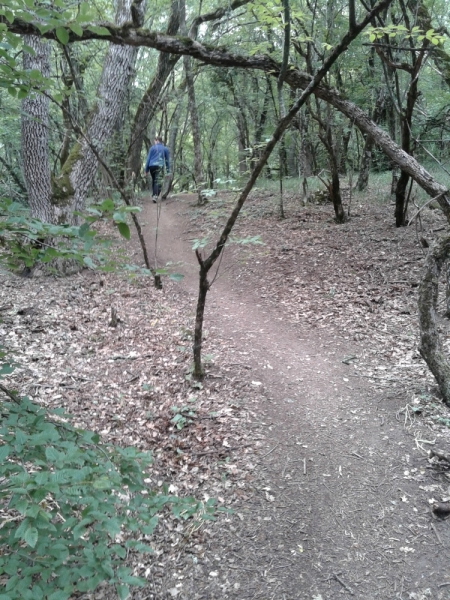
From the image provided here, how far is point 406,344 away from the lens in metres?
5.54

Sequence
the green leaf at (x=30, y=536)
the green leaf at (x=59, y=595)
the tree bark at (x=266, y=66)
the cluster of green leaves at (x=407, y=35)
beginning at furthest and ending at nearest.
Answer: the tree bark at (x=266, y=66)
the cluster of green leaves at (x=407, y=35)
the green leaf at (x=59, y=595)
the green leaf at (x=30, y=536)

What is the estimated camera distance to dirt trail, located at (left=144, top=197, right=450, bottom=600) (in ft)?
9.50

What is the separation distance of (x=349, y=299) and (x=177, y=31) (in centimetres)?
1166

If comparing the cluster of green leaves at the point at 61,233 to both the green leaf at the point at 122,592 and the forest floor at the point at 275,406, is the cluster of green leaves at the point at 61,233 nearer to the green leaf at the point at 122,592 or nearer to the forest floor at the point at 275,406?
the forest floor at the point at 275,406

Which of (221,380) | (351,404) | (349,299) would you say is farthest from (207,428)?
(349,299)

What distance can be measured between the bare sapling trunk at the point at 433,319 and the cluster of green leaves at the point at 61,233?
3186 millimetres

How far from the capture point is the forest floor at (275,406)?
3037 mm

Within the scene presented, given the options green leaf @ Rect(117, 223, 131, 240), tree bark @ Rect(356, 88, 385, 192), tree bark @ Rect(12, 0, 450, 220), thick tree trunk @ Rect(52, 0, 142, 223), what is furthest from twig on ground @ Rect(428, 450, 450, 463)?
tree bark @ Rect(356, 88, 385, 192)

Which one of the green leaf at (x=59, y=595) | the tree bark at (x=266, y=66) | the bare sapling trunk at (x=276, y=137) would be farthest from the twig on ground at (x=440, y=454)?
the green leaf at (x=59, y=595)

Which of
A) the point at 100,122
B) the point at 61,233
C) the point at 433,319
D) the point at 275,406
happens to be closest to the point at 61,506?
the point at 61,233

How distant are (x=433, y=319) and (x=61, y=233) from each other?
361cm

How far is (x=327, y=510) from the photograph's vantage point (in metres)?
3.43

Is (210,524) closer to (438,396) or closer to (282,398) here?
(282,398)

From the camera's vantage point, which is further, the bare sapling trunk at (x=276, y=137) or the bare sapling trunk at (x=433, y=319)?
the bare sapling trunk at (x=433, y=319)
